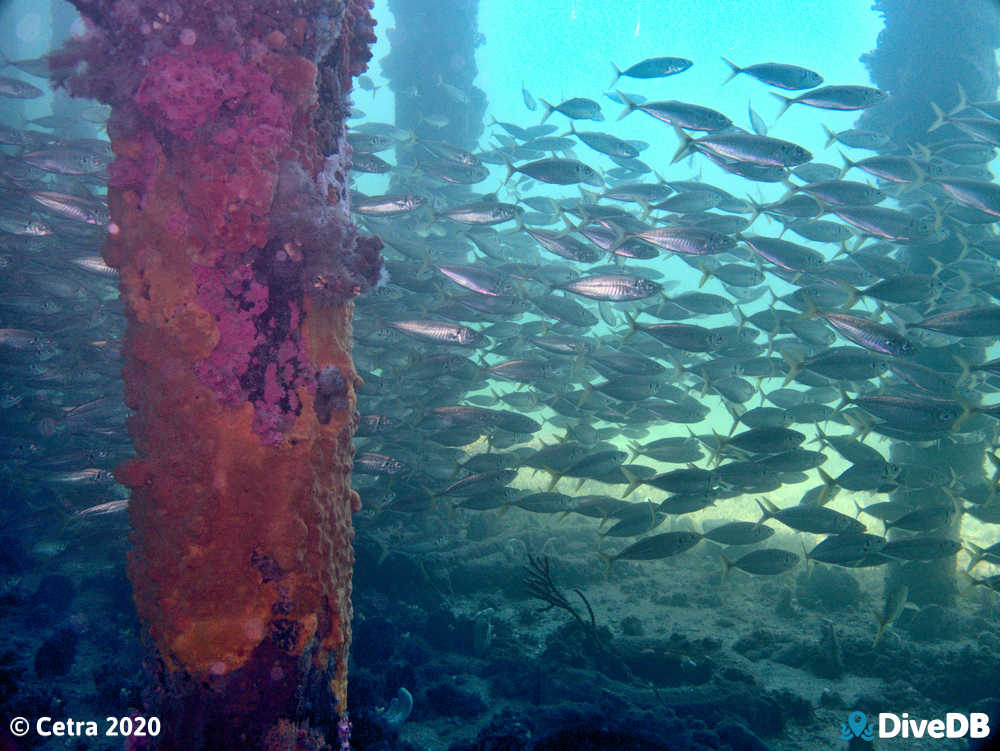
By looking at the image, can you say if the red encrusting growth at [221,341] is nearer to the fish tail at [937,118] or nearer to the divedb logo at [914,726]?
the divedb logo at [914,726]

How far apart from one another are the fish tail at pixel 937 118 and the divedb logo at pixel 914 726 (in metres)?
7.70

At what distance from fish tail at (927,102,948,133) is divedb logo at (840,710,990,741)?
7704mm

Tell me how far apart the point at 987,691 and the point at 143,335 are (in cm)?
765

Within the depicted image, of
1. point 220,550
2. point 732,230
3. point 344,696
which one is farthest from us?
point 732,230

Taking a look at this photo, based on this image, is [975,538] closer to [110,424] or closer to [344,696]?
[344,696]

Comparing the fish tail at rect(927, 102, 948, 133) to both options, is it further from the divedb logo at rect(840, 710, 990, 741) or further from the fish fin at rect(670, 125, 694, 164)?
the divedb logo at rect(840, 710, 990, 741)

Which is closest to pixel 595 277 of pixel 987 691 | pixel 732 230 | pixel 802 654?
pixel 732 230

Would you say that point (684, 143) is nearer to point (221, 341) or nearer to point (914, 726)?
point (221, 341)

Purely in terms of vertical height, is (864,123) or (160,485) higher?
(864,123)

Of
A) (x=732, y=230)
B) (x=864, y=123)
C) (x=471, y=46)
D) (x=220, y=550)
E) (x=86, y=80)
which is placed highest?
(x=471, y=46)

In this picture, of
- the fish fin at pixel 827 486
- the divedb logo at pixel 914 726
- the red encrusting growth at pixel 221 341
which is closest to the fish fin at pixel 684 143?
the fish fin at pixel 827 486

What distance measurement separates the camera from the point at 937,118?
830cm

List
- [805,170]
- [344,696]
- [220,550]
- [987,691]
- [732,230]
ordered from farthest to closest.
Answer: [805,170] < [732,230] < [987,691] < [344,696] < [220,550]

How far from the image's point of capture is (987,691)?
15.4 ft
